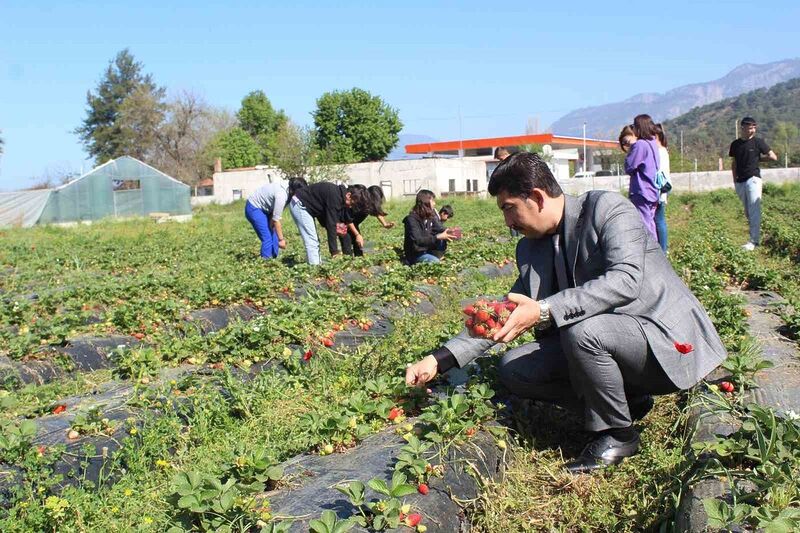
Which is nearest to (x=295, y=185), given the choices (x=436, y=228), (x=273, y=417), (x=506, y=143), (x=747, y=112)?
(x=436, y=228)

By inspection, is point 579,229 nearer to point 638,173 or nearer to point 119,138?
point 638,173

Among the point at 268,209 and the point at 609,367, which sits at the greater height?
the point at 268,209

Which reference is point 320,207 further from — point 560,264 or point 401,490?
point 401,490

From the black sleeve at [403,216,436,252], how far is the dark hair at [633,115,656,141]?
285 cm

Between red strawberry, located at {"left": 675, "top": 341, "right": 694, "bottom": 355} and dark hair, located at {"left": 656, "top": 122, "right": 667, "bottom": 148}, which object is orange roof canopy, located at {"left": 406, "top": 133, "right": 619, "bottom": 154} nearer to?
dark hair, located at {"left": 656, "top": 122, "right": 667, "bottom": 148}

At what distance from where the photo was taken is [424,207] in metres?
9.02

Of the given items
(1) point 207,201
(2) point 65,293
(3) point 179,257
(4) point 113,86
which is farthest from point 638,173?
(4) point 113,86

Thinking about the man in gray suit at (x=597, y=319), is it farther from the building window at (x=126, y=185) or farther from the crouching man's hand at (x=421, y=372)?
the building window at (x=126, y=185)

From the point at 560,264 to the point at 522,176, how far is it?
0.49m

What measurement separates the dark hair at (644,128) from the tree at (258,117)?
68.3 metres

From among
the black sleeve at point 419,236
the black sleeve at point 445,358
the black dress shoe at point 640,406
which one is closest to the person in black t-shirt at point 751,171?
the black sleeve at point 419,236

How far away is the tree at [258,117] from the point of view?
7338cm

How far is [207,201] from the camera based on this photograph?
53.4 meters

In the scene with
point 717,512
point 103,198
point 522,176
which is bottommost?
point 717,512
